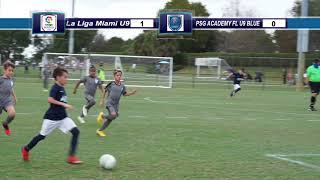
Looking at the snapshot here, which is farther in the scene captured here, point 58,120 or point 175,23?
point 175,23

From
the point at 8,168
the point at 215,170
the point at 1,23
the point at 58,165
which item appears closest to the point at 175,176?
the point at 215,170

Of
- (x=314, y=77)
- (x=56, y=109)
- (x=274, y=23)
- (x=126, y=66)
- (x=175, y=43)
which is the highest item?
(x=175, y=43)

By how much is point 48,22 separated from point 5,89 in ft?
77.9

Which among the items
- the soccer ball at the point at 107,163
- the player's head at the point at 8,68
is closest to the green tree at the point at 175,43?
the player's head at the point at 8,68

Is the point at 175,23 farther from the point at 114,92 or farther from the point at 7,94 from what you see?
the point at 7,94

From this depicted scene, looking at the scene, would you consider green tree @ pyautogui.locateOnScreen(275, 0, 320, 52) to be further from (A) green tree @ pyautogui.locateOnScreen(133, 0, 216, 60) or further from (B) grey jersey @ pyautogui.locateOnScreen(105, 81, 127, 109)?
(B) grey jersey @ pyautogui.locateOnScreen(105, 81, 127, 109)

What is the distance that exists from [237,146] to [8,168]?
15.5 ft

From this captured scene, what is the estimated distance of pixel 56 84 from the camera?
8.70 m

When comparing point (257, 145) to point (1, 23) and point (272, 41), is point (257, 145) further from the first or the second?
point (272, 41)

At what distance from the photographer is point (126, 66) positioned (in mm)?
43906

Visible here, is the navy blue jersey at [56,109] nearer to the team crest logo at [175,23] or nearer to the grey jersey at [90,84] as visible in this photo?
the grey jersey at [90,84]

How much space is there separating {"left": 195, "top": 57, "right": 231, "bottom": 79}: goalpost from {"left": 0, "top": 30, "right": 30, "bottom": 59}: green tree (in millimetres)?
31753

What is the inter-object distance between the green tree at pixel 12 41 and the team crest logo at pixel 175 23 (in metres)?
51.9
